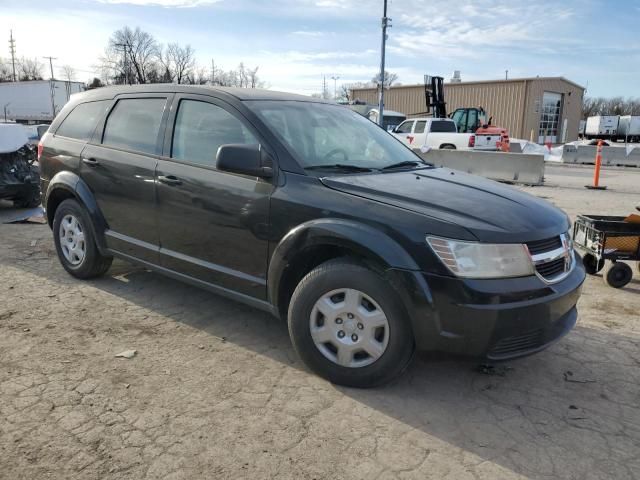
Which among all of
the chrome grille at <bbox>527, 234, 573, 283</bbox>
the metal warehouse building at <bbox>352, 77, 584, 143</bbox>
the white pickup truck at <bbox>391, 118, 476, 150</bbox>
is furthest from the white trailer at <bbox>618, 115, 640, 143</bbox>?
the chrome grille at <bbox>527, 234, 573, 283</bbox>

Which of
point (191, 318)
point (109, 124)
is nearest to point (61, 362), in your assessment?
point (191, 318)

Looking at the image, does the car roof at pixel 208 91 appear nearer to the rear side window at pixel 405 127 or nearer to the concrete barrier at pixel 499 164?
the concrete barrier at pixel 499 164

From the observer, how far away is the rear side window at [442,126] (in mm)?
20436

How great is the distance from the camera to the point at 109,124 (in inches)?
183

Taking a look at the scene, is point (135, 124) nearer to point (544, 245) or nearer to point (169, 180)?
point (169, 180)

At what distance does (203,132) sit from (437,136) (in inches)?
692

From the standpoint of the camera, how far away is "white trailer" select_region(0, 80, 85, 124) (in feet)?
130

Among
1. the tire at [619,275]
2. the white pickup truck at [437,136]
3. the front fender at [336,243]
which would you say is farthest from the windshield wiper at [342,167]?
the white pickup truck at [437,136]

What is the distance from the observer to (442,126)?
67.6ft

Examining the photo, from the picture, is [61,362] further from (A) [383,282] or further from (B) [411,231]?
(B) [411,231]

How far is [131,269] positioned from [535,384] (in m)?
4.05

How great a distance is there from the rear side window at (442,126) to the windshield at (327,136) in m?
16.8

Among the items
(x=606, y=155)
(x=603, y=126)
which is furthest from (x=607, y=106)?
(x=606, y=155)

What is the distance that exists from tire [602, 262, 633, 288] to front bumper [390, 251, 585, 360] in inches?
113
